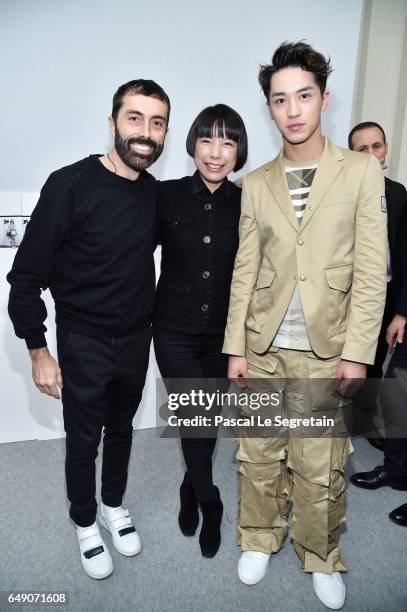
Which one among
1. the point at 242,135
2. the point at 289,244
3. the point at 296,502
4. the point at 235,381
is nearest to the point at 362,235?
the point at 289,244

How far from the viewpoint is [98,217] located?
1.47 metres

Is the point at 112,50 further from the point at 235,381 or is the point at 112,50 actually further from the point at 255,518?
the point at 255,518

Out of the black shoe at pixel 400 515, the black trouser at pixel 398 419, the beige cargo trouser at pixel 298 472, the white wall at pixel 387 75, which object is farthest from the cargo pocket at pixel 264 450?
the white wall at pixel 387 75

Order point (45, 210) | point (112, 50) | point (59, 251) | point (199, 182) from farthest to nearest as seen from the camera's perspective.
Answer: point (112, 50) < point (199, 182) < point (59, 251) < point (45, 210)

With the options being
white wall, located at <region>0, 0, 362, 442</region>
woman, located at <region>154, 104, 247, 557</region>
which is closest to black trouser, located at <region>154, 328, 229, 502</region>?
woman, located at <region>154, 104, 247, 557</region>

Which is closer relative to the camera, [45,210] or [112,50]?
[45,210]

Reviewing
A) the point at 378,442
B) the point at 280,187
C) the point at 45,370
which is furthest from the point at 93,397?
the point at 378,442

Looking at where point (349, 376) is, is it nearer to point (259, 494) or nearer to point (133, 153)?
point (259, 494)

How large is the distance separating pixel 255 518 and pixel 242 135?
1.39m

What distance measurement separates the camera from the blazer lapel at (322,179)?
1438 mm

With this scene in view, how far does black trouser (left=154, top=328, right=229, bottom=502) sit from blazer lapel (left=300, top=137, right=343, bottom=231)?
55cm

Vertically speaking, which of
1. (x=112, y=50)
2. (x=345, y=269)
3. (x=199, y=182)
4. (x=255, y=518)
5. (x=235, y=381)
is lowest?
(x=255, y=518)

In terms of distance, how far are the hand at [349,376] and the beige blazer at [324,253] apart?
34 mm

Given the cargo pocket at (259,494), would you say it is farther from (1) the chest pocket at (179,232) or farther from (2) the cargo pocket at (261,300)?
(1) the chest pocket at (179,232)
